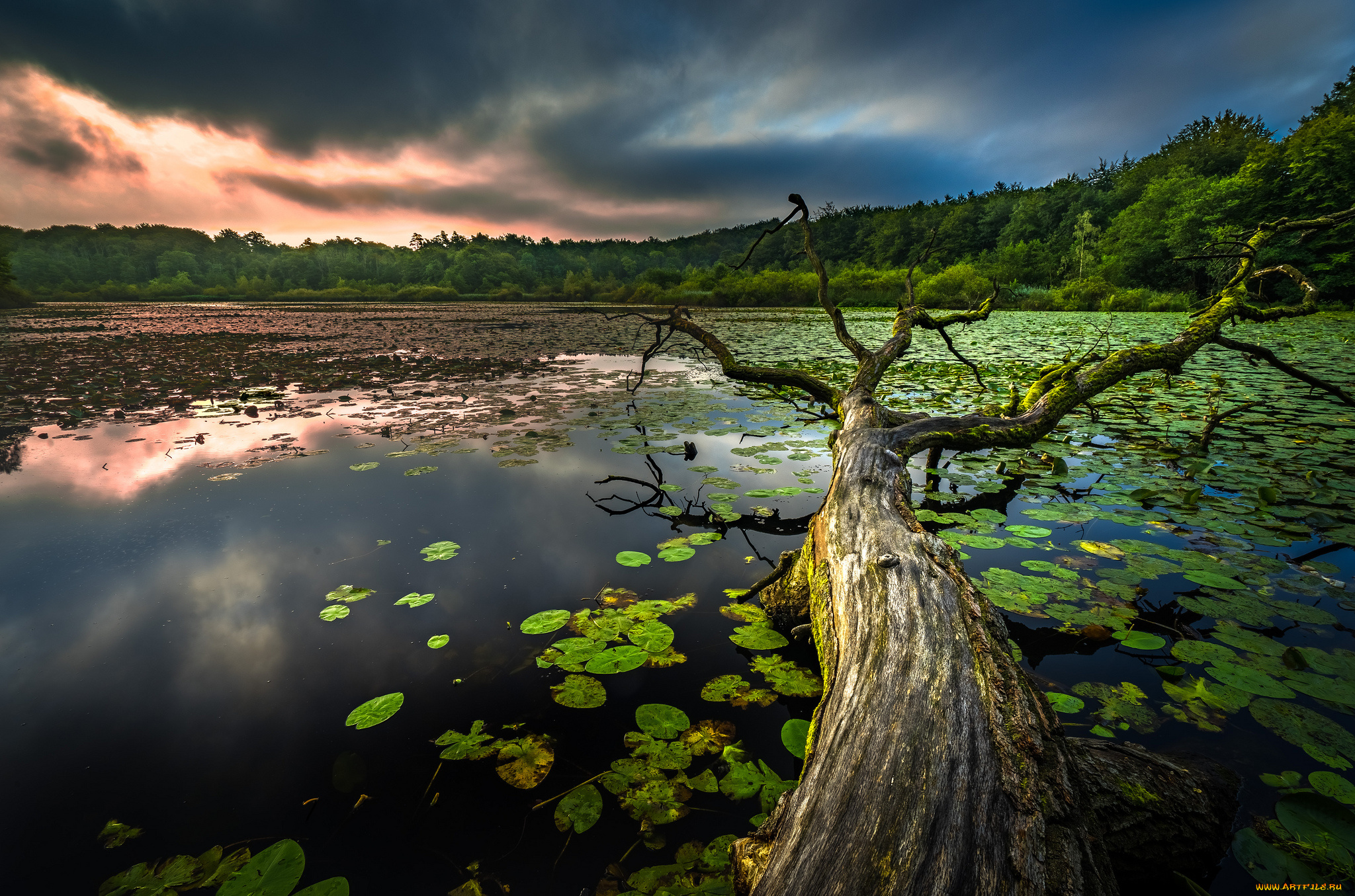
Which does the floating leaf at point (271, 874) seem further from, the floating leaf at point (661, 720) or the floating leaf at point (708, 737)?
the floating leaf at point (708, 737)

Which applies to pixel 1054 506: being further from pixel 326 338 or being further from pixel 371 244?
pixel 371 244

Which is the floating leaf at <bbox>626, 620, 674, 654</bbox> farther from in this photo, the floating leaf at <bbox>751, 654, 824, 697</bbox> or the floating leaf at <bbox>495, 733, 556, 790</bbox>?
the floating leaf at <bbox>495, 733, 556, 790</bbox>

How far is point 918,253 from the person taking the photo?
26.6 ft

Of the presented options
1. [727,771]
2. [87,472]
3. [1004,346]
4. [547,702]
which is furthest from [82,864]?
[1004,346]

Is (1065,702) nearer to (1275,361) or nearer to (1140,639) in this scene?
(1140,639)

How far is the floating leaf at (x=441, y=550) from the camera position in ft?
8.95

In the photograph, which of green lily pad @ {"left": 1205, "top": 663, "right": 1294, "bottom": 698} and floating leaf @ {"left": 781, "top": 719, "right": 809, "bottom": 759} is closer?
floating leaf @ {"left": 781, "top": 719, "right": 809, "bottom": 759}

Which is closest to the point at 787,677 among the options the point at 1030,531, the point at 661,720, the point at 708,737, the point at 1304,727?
the point at 708,737

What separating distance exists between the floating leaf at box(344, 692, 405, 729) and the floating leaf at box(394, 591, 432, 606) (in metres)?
0.57

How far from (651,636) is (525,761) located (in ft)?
2.23

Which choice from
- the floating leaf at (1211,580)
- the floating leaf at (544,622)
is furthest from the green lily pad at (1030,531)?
the floating leaf at (544,622)

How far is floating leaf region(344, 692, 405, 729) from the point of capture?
165cm

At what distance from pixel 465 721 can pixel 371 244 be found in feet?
277

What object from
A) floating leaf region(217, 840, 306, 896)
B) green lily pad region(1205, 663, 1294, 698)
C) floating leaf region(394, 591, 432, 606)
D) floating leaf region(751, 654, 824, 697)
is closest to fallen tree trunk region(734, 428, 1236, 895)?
floating leaf region(751, 654, 824, 697)
